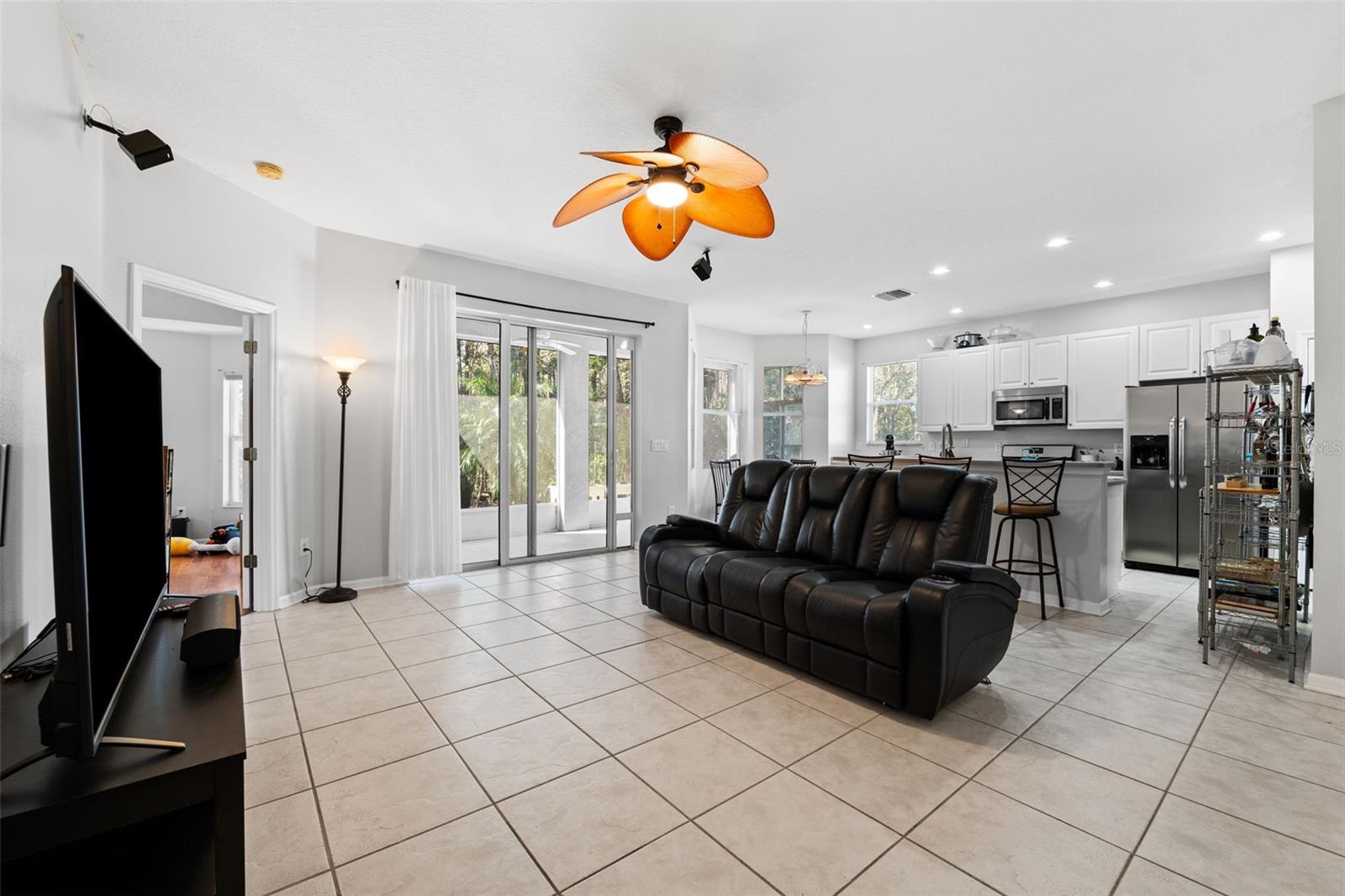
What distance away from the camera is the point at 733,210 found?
9.00 feet

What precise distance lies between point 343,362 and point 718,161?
324 centimetres

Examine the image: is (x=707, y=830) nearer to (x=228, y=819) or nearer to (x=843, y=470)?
(x=228, y=819)

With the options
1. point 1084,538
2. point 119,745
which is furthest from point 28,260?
point 1084,538

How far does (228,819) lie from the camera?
109cm

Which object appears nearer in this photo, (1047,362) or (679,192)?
(679,192)

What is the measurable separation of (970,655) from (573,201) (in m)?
2.68

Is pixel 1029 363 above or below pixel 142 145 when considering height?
below

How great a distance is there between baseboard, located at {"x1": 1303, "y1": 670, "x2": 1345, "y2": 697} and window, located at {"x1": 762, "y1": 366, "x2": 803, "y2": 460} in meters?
5.97

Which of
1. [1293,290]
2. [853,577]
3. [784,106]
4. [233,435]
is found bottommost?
[853,577]

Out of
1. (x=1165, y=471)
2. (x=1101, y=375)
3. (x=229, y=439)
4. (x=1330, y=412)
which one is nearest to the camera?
(x=1330, y=412)

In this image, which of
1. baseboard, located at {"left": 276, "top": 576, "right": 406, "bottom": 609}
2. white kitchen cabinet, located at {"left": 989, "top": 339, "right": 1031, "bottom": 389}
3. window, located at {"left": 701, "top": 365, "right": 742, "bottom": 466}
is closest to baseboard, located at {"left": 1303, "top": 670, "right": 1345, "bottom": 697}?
white kitchen cabinet, located at {"left": 989, "top": 339, "right": 1031, "bottom": 389}

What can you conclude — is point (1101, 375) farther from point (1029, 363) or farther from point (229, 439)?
point (229, 439)

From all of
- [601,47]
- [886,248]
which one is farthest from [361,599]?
[886,248]

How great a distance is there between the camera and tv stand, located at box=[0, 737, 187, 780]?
993mm
